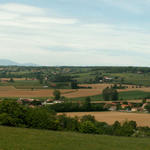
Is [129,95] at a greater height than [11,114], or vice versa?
[11,114]

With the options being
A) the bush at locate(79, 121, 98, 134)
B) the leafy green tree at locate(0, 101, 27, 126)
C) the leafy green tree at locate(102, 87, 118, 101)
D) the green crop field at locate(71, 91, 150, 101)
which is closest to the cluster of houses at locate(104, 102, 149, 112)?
the leafy green tree at locate(102, 87, 118, 101)

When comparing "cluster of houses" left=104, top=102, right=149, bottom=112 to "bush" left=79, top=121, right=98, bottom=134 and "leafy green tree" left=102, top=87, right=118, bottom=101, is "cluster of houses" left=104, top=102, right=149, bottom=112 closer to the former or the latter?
"leafy green tree" left=102, top=87, right=118, bottom=101

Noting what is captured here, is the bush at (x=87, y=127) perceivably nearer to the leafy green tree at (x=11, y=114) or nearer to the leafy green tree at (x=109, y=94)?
the leafy green tree at (x=11, y=114)

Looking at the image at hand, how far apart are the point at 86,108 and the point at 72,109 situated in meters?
4.35

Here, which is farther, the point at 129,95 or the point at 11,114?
the point at 129,95

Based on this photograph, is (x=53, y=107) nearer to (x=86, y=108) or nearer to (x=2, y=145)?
(x=86, y=108)

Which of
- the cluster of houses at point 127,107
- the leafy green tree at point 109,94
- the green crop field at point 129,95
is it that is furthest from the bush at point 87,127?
the leafy green tree at point 109,94

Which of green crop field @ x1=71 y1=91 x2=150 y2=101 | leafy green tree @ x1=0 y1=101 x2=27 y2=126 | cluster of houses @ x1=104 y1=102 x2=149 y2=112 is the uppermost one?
leafy green tree @ x1=0 y1=101 x2=27 y2=126

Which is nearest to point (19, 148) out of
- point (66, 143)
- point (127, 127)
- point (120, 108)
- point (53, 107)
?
point (66, 143)

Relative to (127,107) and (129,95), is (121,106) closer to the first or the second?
(127,107)

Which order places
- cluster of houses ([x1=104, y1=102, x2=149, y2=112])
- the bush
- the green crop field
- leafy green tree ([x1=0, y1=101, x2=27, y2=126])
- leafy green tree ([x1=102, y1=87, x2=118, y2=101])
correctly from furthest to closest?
the green crop field, leafy green tree ([x1=102, y1=87, x2=118, y2=101]), cluster of houses ([x1=104, y1=102, x2=149, y2=112]), the bush, leafy green tree ([x1=0, y1=101, x2=27, y2=126])

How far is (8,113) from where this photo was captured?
39.6m

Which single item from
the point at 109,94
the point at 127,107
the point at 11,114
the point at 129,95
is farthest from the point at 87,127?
the point at 129,95

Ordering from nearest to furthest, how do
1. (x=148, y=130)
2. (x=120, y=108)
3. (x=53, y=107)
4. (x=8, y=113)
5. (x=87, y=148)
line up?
1. (x=87, y=148)
2. (x=8, y=113)
3. (x=148, y=130)
4. (x=53, y=107)
5. (x=120, y=108)
